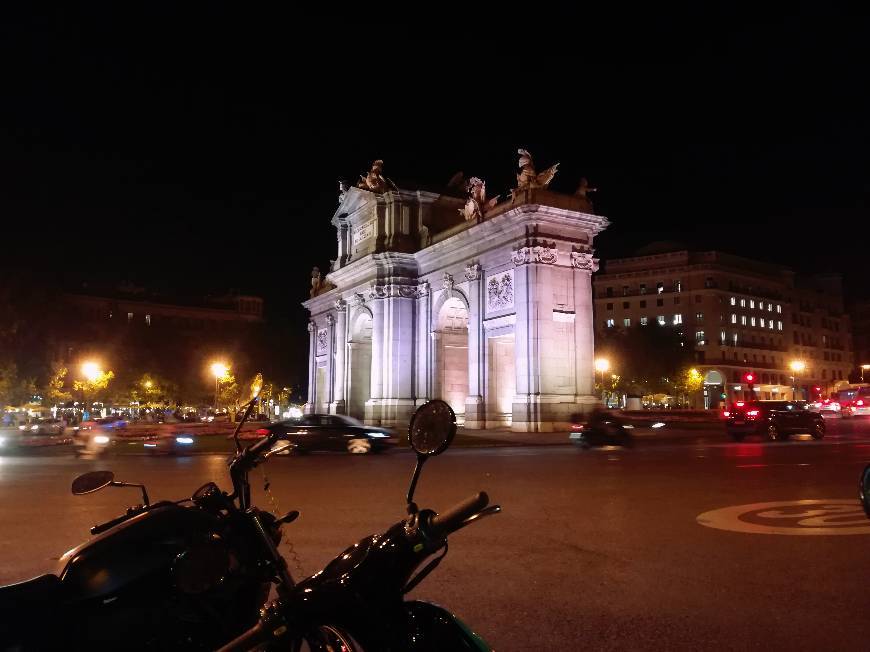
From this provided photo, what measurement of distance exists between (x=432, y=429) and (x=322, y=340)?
201ft

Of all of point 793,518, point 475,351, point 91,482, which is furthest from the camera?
point 475,351

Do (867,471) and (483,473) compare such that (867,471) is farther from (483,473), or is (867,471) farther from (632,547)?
(483,473)

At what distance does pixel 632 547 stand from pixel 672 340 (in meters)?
74.8

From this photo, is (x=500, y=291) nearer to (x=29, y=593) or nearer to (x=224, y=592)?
(x=224, y=592)

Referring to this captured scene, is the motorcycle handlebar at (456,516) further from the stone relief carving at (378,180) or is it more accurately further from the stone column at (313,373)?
the stone column at (313,373)

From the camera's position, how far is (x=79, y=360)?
2923 inches

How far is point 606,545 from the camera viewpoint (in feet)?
25.9

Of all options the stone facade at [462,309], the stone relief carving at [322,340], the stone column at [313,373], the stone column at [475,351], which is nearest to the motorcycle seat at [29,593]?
the stone facade at [462,309]

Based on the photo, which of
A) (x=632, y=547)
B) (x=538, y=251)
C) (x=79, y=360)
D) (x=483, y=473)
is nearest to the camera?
(x=632, y=547)

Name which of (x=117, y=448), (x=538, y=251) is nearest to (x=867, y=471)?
(x=117, y=448)

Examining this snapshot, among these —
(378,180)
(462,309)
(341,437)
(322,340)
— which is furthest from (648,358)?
(341,437)

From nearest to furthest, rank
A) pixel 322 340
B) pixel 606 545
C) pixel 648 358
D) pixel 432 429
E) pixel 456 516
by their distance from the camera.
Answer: pixel 456 516
pixel 432 429
pixel 606 545
pixel 322 340
pixel 648 358

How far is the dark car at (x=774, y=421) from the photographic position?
30156mm

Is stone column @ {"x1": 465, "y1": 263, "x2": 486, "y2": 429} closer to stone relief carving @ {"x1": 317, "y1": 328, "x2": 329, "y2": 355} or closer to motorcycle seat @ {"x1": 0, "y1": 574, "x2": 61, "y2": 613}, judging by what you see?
stone relief carving @ {"x1": 317, "y1": 328, "x2": 329, "y2": 355}
